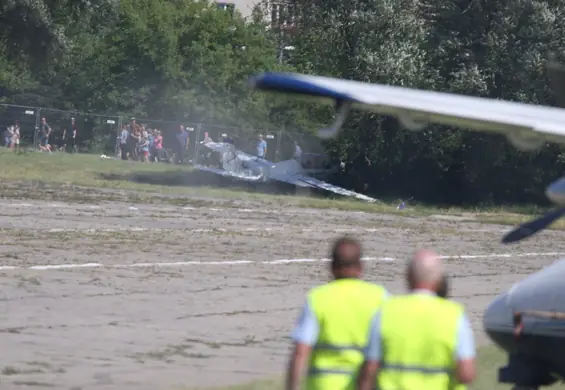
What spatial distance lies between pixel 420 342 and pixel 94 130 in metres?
58.2

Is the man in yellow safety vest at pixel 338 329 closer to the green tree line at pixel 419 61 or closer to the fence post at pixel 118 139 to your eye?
the green tree line at pixel 419 61

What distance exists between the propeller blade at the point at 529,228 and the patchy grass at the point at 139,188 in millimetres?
25595

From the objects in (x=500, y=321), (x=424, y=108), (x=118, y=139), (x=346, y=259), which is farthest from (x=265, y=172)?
(x=346, y=259)

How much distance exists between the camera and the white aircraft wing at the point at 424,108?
629 centimetres

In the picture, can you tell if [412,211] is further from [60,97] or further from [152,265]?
[60,97]

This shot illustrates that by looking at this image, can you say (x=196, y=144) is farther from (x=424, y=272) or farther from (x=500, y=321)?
(x=424, y=272)

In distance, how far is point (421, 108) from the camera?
6953mm

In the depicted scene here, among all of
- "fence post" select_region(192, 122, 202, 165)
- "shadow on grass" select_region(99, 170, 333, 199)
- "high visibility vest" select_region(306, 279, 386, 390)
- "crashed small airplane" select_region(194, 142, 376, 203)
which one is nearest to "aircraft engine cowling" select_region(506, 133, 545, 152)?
"high visibility vest" select_region(306, 279, 386, 390)

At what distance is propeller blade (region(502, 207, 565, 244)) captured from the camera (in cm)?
832

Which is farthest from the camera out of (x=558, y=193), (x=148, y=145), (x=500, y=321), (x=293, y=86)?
(x=148, y=145)

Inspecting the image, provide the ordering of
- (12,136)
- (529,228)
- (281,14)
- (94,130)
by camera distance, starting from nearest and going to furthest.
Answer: (529,228) → (281,14) → (12,136) → (94,130)

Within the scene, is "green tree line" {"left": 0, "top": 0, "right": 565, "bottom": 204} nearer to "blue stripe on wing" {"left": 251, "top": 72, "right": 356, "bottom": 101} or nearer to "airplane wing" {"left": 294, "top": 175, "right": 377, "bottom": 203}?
"airplane wing" {"left": 294, "top": 175, "right": 377, "bottom": 203}

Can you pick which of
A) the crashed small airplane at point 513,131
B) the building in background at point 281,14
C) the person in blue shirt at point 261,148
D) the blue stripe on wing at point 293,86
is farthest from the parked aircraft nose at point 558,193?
the building in background at point 281,14

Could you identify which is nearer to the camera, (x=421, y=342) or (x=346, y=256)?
(x=421, y=342)
